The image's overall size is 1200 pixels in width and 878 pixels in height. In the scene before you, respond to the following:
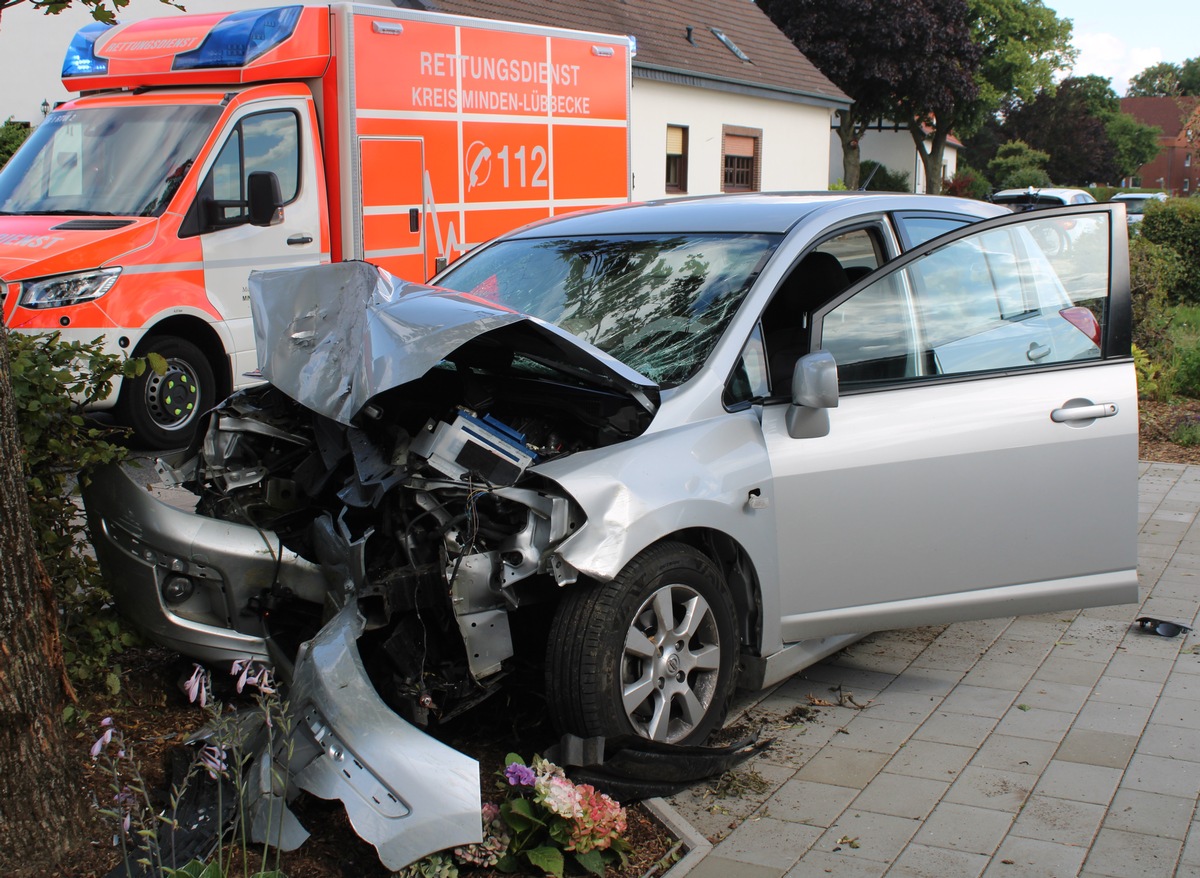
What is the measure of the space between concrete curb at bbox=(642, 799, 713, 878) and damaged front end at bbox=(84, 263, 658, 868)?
0.62 metres

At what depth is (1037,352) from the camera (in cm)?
465

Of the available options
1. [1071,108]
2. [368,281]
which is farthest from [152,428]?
[1071,108]

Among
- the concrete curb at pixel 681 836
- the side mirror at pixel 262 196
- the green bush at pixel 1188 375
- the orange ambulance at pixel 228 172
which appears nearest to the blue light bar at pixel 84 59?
the orange ambulance at pixel 228 172

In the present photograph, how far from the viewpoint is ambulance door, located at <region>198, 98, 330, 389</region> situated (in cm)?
939

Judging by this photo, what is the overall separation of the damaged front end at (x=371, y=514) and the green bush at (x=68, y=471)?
0.37ft

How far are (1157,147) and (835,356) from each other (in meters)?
94.7

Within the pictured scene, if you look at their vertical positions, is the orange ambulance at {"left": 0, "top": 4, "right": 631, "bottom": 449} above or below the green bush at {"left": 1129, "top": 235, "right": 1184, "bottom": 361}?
above

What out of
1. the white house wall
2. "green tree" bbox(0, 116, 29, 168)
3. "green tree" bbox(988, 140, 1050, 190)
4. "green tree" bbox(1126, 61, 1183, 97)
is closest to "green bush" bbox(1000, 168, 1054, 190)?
"green tree" bbox(988, 140, 1050, 190)

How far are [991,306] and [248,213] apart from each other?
6.61 metres

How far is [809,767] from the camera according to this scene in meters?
4.05

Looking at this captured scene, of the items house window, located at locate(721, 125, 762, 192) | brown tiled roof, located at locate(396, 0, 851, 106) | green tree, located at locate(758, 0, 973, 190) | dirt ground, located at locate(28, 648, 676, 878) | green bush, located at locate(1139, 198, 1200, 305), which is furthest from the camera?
green tree, located at locate(758, 0, 973, 190)

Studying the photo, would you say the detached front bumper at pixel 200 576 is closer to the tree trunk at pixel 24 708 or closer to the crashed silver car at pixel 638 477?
the crashed silver car at pixel 638 477

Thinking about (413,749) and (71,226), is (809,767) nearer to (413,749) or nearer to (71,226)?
(413,749)

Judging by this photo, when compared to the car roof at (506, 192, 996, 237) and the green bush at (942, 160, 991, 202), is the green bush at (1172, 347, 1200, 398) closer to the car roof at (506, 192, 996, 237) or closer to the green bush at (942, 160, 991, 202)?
the car roof at (506, 192, 996, 237)
